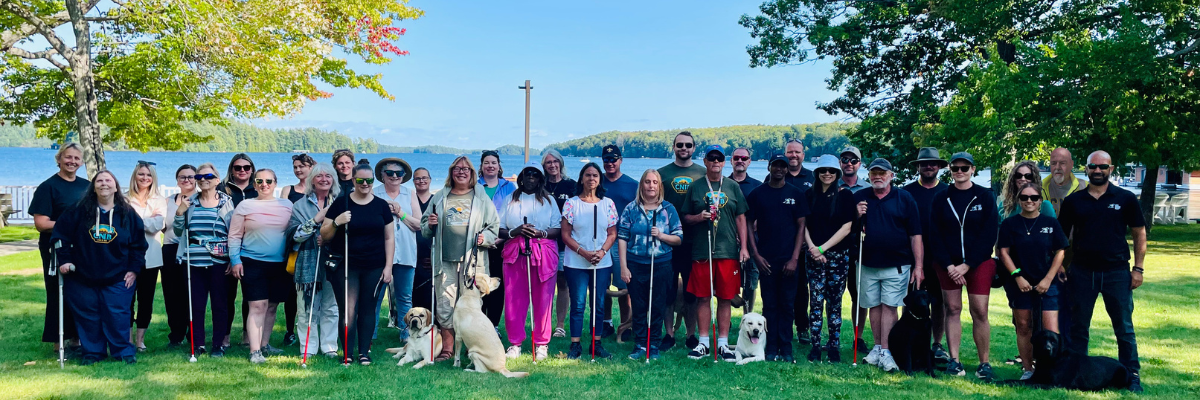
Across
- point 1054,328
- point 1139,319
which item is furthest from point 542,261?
point 1139,319

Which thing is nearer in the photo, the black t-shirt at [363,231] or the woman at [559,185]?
the black t-shirt at [363,231]

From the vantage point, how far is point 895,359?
5613 millimetres

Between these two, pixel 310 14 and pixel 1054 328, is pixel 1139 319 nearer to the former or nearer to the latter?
pixel 1054 328

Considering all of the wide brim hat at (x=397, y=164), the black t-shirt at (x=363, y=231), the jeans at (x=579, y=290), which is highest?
the wide brim hat at (x=397, y=164)

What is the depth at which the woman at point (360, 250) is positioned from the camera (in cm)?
557

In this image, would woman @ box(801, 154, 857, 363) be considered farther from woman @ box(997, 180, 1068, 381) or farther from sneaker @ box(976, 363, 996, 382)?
woman @ box(997, 180, 1068, 381)

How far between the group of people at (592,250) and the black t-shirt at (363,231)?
2cm

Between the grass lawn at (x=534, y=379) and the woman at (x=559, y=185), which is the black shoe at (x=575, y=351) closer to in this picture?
the grass lawn at (x=534, y=379)

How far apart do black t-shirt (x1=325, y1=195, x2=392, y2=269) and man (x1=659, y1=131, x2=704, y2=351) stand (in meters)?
2.40

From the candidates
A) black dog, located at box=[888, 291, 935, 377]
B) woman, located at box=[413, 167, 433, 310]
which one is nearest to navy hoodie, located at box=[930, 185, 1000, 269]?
black dog, located at box=[888, 291, 935, 377]

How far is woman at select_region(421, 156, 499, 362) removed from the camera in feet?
18.9

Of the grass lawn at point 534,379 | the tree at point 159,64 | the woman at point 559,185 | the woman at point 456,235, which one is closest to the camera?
the grass lawn at point 534,379

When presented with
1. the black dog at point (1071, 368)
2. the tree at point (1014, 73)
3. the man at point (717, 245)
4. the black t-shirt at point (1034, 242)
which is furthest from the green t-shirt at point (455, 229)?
the tree at point (1014, 73)

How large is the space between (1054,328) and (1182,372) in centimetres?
126
